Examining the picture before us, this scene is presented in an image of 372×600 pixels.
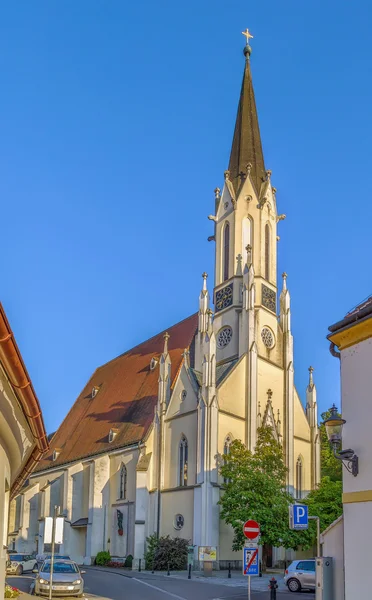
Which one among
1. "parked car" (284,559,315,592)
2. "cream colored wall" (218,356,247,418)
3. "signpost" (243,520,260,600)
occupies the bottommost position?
"parked car" (284,559,315,592)

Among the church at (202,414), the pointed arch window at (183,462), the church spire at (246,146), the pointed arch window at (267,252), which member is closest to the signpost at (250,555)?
the church at (202,414)

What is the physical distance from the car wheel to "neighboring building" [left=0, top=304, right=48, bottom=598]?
57.0ft

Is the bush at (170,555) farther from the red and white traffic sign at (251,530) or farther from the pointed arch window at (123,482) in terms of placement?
the red and white traffic sign at (251,530)

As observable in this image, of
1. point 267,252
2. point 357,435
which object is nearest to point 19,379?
point 357,435

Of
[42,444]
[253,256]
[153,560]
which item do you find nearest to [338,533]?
[42,444]

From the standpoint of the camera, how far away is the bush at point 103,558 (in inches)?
1700

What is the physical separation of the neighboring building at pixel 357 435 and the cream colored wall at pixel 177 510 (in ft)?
95.6

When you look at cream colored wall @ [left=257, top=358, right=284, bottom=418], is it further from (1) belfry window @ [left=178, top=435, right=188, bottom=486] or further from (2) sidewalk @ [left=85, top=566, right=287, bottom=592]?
(2) sidewalk @ [left=85, top=566, right=287, bottom=592]

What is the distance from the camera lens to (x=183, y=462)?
41.3 meters

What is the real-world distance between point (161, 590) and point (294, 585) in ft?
15.9

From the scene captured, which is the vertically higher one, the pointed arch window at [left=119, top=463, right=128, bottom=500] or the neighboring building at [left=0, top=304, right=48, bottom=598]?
the neighboring building at [left=0, top=304, right=48, bottom=598]

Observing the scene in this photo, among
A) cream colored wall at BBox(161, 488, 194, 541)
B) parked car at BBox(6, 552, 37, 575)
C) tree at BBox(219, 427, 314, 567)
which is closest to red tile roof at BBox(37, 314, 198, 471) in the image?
cream colored wall at BBox(161, 488, 194, 541)

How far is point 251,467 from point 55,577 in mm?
18115

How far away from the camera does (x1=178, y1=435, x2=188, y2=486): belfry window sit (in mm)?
40938
